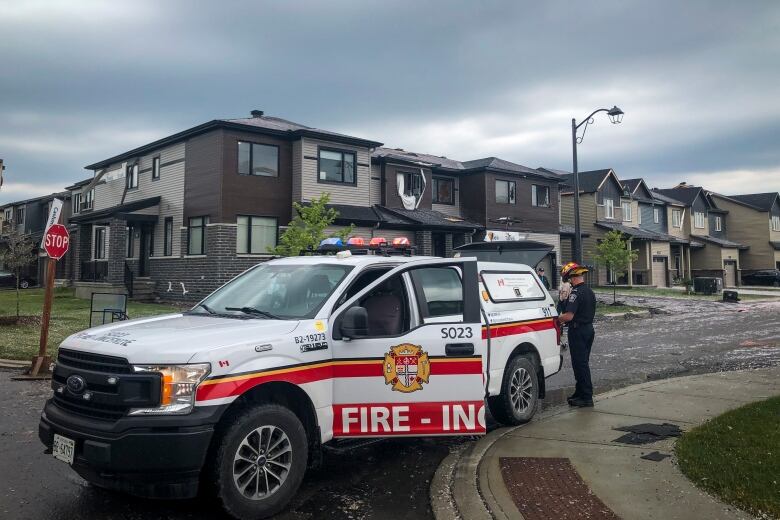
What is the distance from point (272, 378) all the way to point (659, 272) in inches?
1830

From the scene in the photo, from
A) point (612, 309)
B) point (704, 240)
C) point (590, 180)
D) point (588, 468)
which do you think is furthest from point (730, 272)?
point (588, 468)

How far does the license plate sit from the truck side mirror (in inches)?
78.4

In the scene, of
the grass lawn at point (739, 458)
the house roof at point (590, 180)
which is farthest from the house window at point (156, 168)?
the house roof at point (590, 180)

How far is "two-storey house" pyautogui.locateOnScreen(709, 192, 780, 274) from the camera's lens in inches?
2191

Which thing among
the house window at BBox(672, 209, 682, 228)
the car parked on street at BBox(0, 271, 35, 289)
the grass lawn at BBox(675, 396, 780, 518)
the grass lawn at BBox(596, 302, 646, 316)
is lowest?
the grass lawn at BBox(675, 396, 780, 518)

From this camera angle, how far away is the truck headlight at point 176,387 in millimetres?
3809

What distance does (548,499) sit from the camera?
4.45 metres

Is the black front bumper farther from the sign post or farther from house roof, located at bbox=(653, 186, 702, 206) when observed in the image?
house roof, located at bbox=(653, 186, 702, 206)

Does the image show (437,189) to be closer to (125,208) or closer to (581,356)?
(125,208)

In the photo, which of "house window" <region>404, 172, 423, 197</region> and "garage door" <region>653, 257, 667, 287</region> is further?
"garage door" <region>653, 257, 667, 287</region>

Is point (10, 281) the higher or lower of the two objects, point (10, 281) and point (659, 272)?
the lower

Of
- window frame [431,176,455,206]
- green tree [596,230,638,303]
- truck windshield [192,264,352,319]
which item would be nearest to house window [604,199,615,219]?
green tree [596,230,638,303]

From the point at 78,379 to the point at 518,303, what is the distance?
464 centimetres

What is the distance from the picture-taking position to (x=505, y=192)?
33781mm
